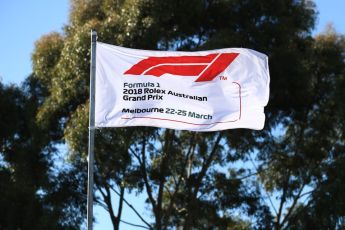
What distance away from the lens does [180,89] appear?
10.7 m

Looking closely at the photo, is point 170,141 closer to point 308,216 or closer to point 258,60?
point 308,216

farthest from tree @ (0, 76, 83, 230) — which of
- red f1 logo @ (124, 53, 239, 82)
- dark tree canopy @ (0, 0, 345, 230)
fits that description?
red f1 logo @ (124, 53, 239, 82)

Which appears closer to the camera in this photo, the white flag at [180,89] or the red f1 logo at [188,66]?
the white flag at [180,89]

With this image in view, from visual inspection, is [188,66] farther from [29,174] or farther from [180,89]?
[29,174]

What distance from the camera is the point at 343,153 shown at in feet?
78.7

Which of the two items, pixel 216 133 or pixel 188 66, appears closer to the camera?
pixel 188 66

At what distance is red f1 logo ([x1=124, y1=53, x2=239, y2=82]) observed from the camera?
1069 centimetres

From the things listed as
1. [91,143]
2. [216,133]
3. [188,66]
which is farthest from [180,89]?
[216,133]

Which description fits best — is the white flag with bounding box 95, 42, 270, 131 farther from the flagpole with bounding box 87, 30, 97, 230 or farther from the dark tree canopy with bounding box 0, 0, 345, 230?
the dark tree canopy with bounding box 0, 0, 345, 230

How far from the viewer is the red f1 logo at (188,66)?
10688 mm

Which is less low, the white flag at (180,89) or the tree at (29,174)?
the tree at (29,174)

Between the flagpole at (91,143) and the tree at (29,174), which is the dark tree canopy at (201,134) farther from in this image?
the flagpole at (91,143)

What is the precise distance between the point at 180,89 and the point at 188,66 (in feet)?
1.17

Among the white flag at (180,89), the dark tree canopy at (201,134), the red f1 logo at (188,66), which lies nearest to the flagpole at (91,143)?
the white flag at (180,89)
